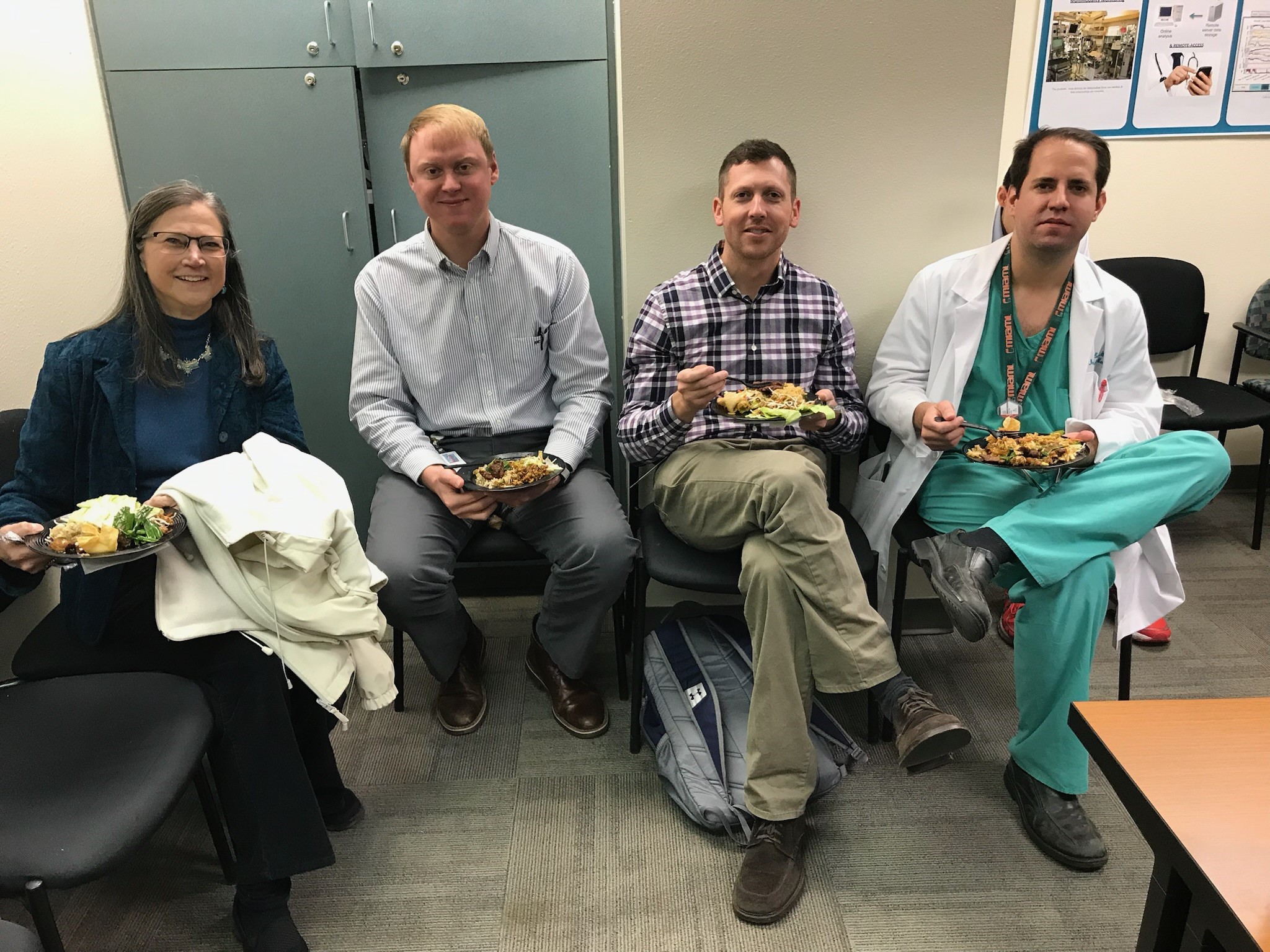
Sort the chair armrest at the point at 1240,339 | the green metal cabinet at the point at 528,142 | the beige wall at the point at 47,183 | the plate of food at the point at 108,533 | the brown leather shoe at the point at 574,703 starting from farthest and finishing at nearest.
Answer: the chair armrest at the point at 1240,339, the green metal cabinet at the point at 528,142, the beige wall at the point at 47,183, the brown leather shoe at the point at 574,703, the plate of food at the point at 108,533

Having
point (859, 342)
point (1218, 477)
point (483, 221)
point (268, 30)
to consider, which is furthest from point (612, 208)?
point (1218, 477)

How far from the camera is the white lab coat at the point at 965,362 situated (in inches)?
80.0

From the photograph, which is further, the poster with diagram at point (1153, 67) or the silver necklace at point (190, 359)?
the poster with diagram at point (1153, 67)

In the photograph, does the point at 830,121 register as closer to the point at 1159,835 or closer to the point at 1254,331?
the point at 1159,835

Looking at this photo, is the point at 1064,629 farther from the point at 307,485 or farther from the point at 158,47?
the point at 158,47

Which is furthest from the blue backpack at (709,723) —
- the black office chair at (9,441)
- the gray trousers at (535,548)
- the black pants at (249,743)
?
the black office chair at (9,441)

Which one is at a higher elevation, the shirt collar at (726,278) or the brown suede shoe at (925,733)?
the shirt collar at (726,278)

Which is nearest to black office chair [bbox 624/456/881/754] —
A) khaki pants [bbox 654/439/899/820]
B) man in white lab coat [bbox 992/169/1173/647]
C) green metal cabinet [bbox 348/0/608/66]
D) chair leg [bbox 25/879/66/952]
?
khaki pants [bbox 654/439/899/820]

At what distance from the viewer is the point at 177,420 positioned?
172cm

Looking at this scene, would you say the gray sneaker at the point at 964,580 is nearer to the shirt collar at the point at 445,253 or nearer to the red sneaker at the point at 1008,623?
the red sneaker at the point at 1008,623

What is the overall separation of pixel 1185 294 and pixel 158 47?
3599 millimetres

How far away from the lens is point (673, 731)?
193 centimetres

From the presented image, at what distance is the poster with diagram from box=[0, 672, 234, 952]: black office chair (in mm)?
3350

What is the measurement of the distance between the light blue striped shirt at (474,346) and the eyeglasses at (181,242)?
52 centimetres
